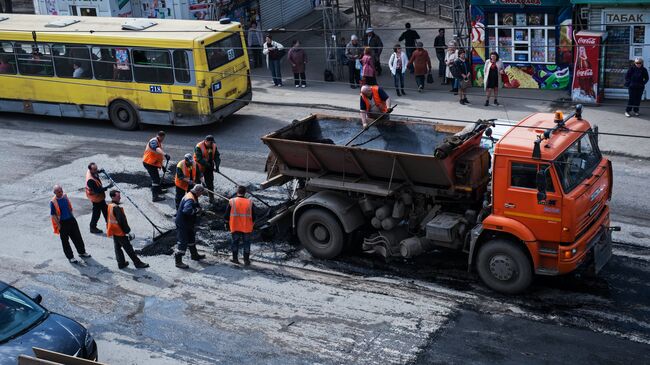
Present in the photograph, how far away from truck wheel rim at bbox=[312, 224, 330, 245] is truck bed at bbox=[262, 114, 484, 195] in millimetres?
767

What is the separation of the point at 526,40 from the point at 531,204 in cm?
1253

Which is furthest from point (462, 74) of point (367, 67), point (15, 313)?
point (15, 313)

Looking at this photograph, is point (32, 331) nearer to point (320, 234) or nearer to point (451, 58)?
point (320, 234)

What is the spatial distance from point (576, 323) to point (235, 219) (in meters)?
5.60

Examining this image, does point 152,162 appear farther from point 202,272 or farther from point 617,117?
point 617,117

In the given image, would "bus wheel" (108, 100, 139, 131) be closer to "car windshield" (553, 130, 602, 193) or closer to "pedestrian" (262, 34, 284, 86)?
"pedestrian" (262, 34, 284, 86)

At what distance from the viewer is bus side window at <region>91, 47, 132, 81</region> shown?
71.8 feet

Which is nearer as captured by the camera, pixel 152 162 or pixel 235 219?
pixel 235 219

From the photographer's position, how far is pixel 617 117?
21.1 metres

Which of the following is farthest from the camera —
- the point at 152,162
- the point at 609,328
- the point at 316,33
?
the point at 316,33

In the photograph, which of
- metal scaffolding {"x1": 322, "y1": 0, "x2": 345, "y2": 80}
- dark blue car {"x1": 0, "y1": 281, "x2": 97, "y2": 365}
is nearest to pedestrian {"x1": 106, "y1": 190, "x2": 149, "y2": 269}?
dark blue car {"x1": 0, "y1": 281, "x2": 97, "y2": 365}

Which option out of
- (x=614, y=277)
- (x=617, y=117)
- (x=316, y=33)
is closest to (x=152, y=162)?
(x=614, y=277)

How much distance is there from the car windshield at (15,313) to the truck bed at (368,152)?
467 centimetres

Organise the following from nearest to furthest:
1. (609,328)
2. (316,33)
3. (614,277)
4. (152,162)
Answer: (609,328), (614,277), (152,162), (316,33)
